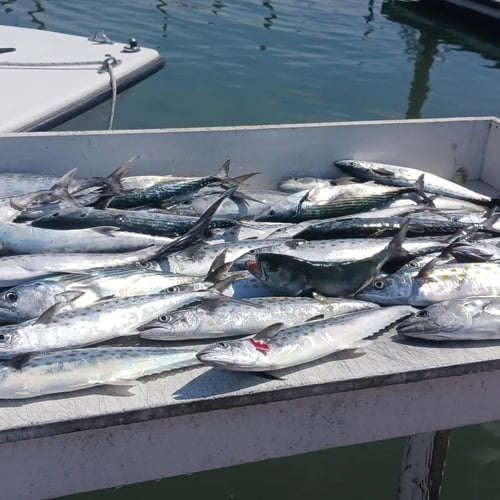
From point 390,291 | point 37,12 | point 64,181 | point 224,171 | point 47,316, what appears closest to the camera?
point 47,316

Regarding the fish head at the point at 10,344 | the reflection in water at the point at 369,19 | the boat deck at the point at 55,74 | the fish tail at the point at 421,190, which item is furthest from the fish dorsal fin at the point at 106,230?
the reflection in water at the point at 369,19

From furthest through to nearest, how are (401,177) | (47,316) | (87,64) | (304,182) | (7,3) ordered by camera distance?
(7,3)
(87,64)
(401,177)
(304,182)
(47,316)

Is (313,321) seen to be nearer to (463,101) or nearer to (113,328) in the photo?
(113,328)

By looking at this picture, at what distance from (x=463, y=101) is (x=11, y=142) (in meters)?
9.24

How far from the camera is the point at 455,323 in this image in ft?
8.27

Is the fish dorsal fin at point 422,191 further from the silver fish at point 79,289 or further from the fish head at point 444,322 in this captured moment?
the silver fish at point 79,289

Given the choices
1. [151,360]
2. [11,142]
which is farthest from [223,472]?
[11,142]

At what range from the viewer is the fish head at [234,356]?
216cm

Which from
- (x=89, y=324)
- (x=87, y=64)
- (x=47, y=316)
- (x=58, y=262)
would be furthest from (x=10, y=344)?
(x=87, y=64)

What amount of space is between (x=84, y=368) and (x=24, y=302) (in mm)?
539

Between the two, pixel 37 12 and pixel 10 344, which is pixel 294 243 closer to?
pixel 10 344

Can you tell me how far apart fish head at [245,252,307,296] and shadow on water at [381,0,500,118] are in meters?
10.0

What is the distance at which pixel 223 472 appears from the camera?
382cm

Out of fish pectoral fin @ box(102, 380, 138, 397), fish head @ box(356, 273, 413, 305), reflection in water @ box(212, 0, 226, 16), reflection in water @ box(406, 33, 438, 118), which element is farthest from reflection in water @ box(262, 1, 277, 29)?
fish pectoral fin @ box(102, 380, 138, 397)
